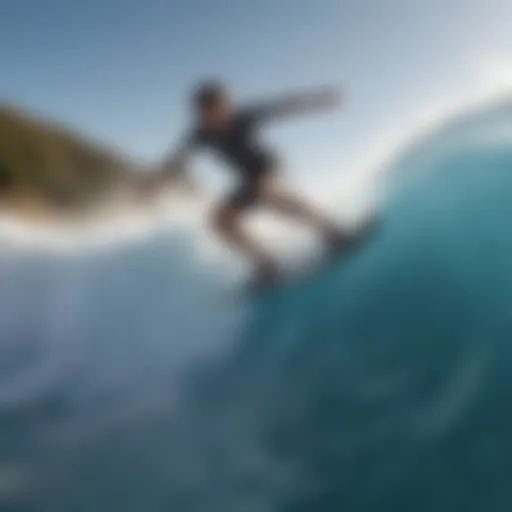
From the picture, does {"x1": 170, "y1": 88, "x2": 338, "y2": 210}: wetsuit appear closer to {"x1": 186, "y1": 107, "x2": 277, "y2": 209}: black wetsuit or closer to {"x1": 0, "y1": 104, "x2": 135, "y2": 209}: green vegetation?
{"x1": 186, "y1": 107, "x2": 277, "y2": 209}: black wetsuit

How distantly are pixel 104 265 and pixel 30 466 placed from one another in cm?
38

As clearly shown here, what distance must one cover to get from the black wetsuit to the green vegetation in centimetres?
18

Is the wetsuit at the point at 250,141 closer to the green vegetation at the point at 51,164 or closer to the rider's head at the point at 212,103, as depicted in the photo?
the rider's head at the point at 212,103

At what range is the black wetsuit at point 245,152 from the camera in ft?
6.07

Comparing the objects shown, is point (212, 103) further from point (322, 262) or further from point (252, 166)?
point (322, 262)

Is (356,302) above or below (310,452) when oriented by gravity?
above

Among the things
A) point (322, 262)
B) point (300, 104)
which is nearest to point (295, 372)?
point (322, 262)

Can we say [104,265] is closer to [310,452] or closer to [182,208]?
[182,208]

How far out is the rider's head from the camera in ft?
6.11

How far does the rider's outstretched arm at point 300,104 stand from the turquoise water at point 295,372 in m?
0.16

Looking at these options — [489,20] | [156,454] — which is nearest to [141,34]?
[489,20]

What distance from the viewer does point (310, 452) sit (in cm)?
178

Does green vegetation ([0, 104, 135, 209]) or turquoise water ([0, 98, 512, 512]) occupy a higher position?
green vegetation ([0, 104, 135, 209])

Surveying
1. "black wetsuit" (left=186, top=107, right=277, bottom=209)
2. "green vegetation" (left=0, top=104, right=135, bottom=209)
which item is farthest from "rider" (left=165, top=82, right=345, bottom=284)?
"green vegetation" (left=0, top=104, right=135, bottom=209)
